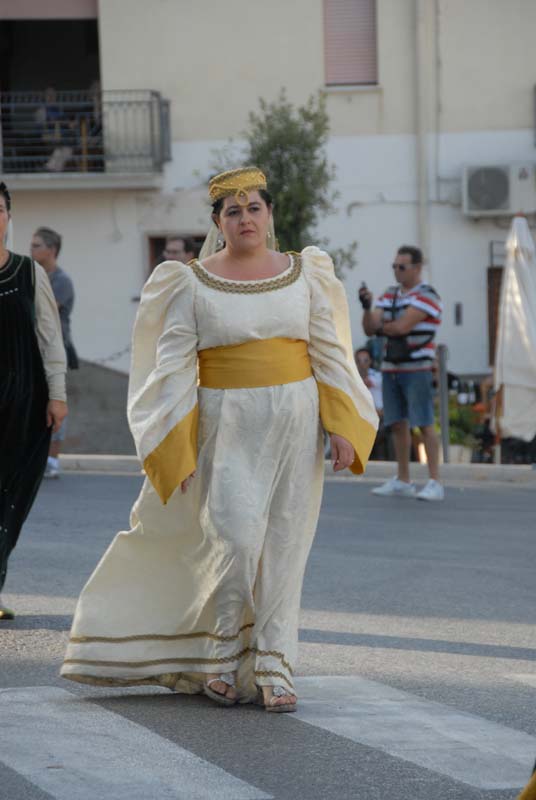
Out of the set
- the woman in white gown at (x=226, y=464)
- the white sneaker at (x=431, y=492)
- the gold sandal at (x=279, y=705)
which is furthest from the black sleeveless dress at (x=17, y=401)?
the white sneaker at (x=431, y=492)

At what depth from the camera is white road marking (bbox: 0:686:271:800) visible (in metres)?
5.02

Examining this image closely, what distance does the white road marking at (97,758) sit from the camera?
5.02 m

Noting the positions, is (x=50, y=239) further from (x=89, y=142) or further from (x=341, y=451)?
(x=89, y=142)

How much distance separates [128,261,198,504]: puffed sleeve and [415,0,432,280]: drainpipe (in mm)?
22808

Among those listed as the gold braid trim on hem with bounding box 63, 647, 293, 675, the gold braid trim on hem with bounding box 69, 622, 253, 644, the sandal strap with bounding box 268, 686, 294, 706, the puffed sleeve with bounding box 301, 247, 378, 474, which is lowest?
the sandal strap with bounding box 268, 686, 294, 706

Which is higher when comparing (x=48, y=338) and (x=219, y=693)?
(x=48, y=338)

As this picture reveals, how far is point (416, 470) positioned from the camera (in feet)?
54.9

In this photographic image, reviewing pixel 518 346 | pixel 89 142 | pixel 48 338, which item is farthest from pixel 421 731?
pixel 89 142

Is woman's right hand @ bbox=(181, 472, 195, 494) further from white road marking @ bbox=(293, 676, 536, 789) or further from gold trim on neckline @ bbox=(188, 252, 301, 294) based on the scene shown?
white road marking @ bbox=(293, 676, 536, 789)

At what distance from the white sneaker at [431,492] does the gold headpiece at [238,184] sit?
816 cm

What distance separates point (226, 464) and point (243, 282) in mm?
681

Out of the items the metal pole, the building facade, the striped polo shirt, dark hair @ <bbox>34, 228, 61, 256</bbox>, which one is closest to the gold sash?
the striped polo shirt

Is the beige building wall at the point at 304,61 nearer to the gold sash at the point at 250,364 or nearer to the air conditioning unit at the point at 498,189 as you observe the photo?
the air conditioning unit at the point at 498,189

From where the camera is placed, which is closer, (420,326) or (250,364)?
(250,364)
